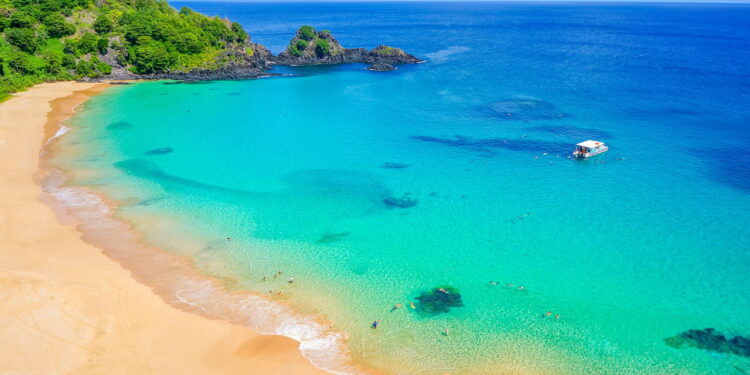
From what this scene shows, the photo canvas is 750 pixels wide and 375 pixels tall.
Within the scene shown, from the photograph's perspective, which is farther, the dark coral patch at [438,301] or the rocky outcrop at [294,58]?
the rocky outcrop at [294,58]

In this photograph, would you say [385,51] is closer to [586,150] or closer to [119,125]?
[119,125]

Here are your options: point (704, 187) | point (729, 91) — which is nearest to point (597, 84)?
point (729, 91)

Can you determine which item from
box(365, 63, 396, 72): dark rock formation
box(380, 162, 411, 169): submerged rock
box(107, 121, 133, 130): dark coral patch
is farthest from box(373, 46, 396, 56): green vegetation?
box(380, 162, 411, 169): submerged rock

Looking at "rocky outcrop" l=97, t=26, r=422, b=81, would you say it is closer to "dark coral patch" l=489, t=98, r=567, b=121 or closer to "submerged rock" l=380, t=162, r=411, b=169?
"dark coral patch" l=489, t=98, r=567, b=121

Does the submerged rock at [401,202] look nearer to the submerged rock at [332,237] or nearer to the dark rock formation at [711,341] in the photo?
the submerged rock at [332,237]

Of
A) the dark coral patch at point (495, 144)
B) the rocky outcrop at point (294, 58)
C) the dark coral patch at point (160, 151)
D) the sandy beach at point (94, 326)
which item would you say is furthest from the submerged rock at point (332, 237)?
the rocky outcrop at point (294, 58)

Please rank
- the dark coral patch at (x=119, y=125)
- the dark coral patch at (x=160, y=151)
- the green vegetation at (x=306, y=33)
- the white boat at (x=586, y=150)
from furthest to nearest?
the green vegetation at (x=306, y=33) → the dark coral patch at (x=119, y=125) → the dark coral patch at (x=160, y=151) → the white boat at (x=586, y=150)
